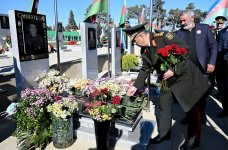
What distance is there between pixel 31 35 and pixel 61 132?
1.99 metres

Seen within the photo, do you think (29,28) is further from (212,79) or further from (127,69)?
(127,69)

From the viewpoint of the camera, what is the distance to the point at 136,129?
130 inches

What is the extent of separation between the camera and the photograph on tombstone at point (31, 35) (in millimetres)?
3607

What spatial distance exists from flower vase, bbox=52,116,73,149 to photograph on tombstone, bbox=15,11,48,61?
1.50 m

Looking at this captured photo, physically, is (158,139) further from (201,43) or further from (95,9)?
(95,9)

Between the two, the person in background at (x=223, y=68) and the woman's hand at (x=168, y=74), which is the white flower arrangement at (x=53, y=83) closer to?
the woman's hand at (x=168, y=74)

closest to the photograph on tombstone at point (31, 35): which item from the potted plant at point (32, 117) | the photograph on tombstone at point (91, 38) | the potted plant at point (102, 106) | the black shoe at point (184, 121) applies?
the potted plant at point (32, 117)

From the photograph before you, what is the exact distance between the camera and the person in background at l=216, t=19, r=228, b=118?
432cm

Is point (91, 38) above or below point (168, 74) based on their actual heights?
above

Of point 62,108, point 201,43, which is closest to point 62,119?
point 62,108

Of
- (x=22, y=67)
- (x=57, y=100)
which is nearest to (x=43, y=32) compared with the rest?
(x=22, y=67)

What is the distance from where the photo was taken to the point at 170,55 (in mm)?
2473

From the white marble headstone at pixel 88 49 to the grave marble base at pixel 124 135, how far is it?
260 cm

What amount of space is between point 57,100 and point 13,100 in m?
2.28
